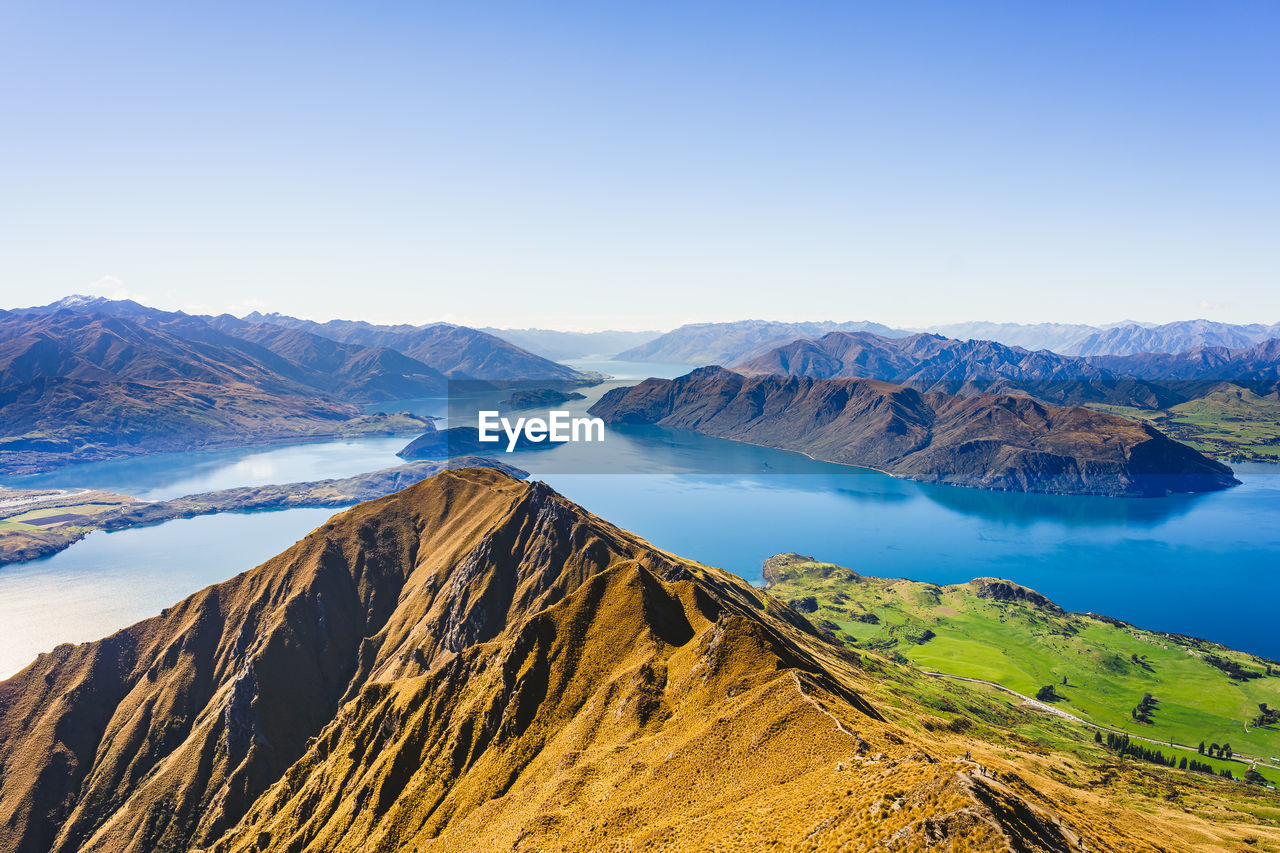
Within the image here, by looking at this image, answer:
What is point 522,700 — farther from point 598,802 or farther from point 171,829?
point 171,829

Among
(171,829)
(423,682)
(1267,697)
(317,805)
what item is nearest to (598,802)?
(423,682)

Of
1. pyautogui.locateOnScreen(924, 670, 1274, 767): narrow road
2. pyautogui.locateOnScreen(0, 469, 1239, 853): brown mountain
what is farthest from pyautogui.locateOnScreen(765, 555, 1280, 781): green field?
pyautogui.locateOnScreen(0, 469, 1239, 853): brown mountain

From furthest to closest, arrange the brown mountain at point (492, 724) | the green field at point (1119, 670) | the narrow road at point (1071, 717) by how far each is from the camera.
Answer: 1. the green field at point (1119, 670)
2. the narrow road at point (1071, 717)
3. the brown mountain at point (492, 724)

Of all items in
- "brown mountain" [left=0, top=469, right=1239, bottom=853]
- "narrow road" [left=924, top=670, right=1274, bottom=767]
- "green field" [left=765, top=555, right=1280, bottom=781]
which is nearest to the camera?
"brown mountain" [left=0, top=469, right=1239, bottom=853]

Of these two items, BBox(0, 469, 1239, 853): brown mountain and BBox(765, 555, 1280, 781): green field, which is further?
BBox(765, 555, 1280, 781): green field

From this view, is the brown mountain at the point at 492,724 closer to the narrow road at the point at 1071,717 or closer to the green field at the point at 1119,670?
the narrow road at the point at 1071,717

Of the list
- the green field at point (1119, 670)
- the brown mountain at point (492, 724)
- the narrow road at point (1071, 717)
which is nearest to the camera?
the brown mountain at point (492, 724)

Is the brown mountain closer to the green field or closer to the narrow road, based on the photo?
the narrow road

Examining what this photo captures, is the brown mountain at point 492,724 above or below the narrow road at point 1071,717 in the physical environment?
above

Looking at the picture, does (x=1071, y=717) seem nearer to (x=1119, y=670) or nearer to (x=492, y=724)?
(x=1119, y=670)

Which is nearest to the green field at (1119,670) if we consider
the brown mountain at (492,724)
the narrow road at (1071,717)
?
the narrow road at (1071,717)

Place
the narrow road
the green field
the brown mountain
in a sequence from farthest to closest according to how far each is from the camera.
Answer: the green field, the narrow road, the brown mountain
